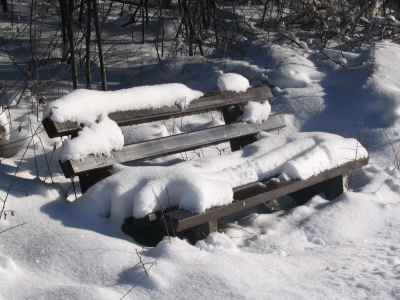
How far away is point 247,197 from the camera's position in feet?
10.1

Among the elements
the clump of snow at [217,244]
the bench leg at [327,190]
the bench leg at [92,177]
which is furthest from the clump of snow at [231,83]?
the clump of snow at [217,244]

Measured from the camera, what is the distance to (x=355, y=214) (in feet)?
11.5

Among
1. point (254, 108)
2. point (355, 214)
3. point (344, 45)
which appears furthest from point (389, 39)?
point (355, 214)

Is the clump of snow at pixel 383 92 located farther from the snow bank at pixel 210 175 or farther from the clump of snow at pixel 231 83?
the clump of snow at pixel 231 83

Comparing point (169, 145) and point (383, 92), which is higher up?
point (169, 145)

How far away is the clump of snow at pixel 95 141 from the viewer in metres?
2.95

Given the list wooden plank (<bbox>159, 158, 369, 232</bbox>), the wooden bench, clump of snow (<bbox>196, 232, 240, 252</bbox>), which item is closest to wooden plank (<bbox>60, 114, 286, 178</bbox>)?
the wooden bench

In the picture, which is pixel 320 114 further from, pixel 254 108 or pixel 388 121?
pixel 254 108

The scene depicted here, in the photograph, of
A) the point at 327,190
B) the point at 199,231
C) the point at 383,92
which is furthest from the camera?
the point at 383,92

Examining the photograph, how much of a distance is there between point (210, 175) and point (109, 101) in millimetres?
796

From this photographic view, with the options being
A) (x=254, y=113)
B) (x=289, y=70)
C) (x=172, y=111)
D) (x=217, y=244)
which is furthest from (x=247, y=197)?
(x=289, y=70)

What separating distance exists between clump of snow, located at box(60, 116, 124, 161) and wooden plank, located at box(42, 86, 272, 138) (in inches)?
2.6

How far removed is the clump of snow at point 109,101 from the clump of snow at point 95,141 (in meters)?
0.06

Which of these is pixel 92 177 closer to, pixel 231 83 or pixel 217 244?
pixel 217 244
